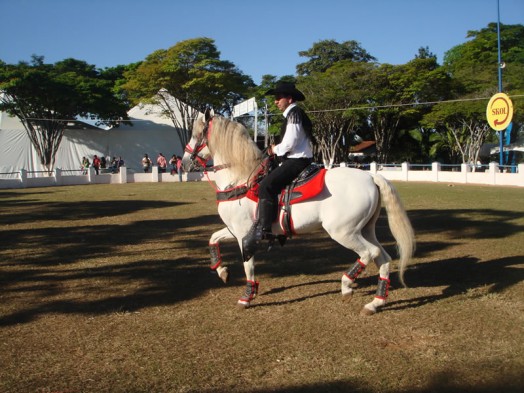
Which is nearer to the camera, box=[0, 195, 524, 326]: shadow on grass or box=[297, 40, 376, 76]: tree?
box=[0, 195, 524, 326]: shadow on grass

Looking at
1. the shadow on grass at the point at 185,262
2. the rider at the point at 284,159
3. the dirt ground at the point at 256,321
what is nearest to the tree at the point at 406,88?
the shadow on grass at the point at 185,262

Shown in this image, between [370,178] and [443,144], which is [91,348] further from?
[443,144]

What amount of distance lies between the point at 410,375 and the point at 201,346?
1932 millimetres

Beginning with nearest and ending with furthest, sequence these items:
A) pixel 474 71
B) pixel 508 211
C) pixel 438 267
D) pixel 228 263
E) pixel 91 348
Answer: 1. pixel 91 348
2. pixel 438 267
3. pixel 228 263
4. pixel 508 211
5. pixel 474 71

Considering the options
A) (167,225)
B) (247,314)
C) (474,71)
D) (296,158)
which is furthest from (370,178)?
(474,71)

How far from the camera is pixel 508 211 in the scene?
14289mm

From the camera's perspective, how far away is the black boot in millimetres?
5680

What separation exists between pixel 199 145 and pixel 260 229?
140 cm

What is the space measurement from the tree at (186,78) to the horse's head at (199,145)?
33.8 m

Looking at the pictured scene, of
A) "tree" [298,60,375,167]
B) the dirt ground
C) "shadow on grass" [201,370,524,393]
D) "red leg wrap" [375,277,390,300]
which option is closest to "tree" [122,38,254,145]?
"tree" [298,60,375,167]

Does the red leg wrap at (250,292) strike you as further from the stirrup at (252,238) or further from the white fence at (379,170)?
the white fence at (379,170)

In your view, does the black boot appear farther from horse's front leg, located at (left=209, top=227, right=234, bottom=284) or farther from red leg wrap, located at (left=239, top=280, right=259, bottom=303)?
horse's front leg, located at (left=209, top=227, right=234, bottom=284)

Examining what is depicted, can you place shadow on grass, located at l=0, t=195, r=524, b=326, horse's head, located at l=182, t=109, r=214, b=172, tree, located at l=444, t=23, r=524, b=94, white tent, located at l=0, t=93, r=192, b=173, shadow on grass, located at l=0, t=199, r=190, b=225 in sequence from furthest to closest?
white tent, located at l=0, t=93, r=192, b=173 → tree, located at l=444, t=23, r=524, b=94 → shadow on grass, located at l=0, t=199, r=190, b=225 → shadow on grass, located at l=0, t=195, r=524, b=326 → horse's head, located at l=182, t=109, r=214, b=172

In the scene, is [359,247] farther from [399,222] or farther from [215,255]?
[215,255]
